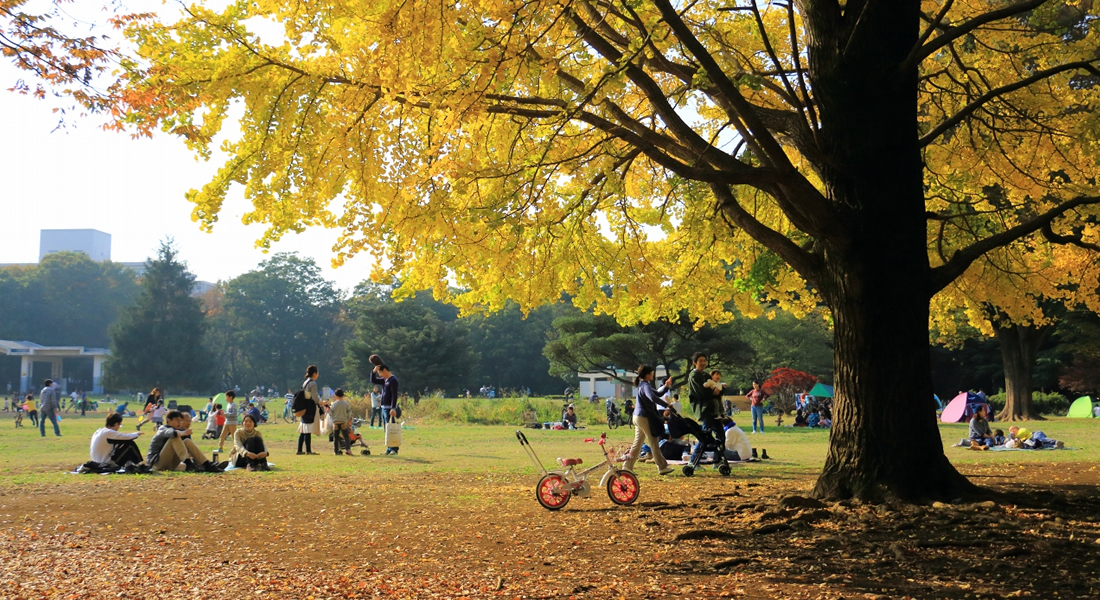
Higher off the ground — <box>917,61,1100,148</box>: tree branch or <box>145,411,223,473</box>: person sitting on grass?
<box>917,61,1100,148</box>: tree branch

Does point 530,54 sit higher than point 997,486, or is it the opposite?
point 530,54

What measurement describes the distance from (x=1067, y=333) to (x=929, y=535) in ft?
114

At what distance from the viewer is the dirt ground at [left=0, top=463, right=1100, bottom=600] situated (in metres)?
5.43

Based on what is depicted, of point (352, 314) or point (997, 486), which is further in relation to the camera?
point (352, 314)

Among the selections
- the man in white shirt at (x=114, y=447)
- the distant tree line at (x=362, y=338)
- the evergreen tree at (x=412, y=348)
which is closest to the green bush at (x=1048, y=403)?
the distant tree line at (x=362, y=338)

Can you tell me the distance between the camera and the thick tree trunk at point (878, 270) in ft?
26.1

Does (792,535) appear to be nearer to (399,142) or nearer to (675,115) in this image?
(675,115)

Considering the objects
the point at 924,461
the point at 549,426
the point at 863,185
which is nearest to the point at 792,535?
the point at 924,461

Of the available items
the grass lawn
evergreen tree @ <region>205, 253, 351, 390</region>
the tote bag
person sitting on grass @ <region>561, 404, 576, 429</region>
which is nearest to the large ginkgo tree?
the grass lawn

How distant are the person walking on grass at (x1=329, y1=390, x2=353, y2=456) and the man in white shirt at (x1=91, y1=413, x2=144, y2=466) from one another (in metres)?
4.46

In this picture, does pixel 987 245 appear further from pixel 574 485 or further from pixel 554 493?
pixel 554 493

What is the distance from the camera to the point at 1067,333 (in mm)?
36125

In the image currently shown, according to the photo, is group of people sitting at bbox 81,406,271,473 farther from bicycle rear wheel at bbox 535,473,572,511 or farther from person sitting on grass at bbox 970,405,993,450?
person sitting on grass at bbox 970,405,993,450

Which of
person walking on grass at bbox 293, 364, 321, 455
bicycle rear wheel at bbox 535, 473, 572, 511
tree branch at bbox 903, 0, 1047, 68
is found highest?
tree branch at bbox 903, 0, 1047, 68
